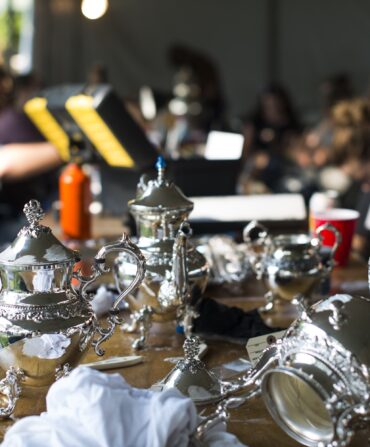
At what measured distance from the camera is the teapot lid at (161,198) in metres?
1.54

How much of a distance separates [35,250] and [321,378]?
0.47 meters

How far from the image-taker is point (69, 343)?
1211mm

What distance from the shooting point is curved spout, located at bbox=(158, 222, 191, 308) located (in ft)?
4.75

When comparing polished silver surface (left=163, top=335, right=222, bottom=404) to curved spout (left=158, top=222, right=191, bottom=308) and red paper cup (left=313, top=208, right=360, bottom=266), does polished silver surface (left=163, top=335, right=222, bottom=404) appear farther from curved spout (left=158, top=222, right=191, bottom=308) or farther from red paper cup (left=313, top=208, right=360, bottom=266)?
red paper cup (left=313, top=208, right=360, bottom=266)

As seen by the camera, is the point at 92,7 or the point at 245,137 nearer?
the point at 92,7

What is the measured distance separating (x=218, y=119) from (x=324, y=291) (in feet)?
17.9

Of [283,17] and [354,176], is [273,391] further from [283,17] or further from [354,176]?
[283,17]

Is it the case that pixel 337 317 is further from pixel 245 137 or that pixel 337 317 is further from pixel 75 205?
pixel 245 137

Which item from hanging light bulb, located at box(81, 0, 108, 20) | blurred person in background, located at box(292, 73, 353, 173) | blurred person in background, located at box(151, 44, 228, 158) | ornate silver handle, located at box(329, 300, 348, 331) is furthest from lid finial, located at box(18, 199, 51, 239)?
blurred person in background, located at box(151, 44, 228, 158)

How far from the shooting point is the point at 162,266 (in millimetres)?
1519

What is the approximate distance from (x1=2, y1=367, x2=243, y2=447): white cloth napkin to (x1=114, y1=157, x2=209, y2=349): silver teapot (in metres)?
0.50

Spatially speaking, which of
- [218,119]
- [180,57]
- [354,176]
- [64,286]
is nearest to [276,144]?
[218,119]

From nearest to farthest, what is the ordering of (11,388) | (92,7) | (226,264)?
(11,388)
(226,264)
(92,7)

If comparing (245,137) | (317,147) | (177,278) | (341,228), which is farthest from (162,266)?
(317,147)
